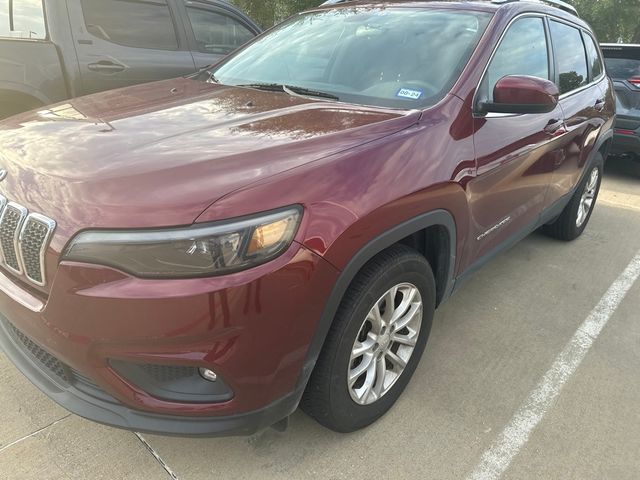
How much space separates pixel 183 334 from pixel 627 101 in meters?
6.69

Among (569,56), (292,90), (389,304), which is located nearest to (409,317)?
(389,304)

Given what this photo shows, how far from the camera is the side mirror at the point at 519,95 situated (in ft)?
8.15

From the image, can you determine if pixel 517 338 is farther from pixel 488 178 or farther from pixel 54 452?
pixel 54 452

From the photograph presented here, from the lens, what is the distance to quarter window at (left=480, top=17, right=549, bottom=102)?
273 cm

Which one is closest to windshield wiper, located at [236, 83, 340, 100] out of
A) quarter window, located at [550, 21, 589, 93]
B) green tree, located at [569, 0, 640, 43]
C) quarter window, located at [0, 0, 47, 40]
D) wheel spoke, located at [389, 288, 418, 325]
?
wheel spoke, located at [389, 288, 418, 325]

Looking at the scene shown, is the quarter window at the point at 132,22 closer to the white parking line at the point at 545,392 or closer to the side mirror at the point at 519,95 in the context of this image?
the side mirror at the point at 519,95

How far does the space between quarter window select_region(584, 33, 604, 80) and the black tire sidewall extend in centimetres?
301

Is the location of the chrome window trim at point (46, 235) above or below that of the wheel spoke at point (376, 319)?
above

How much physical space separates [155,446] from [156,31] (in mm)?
4011

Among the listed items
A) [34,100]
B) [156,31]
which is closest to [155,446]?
[34,100]

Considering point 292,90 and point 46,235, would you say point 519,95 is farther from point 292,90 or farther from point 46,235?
point 46,235

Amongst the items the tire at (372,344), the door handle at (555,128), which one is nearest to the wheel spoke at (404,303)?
the tire at (372,344)

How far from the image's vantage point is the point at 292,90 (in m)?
2.74

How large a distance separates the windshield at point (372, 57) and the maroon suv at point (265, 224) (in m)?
0.01
